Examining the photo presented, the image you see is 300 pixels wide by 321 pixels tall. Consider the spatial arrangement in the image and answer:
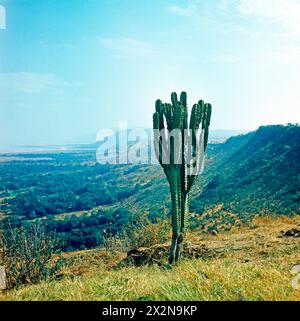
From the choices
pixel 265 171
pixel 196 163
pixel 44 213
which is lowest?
pixel 44 213

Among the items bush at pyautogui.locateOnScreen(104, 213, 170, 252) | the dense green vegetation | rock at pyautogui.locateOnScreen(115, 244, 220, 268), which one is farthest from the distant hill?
rock at pyautogui.locateOnScreen(115, 244, 220, 268)

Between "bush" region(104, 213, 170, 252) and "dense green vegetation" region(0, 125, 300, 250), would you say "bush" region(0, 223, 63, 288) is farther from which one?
"bush" region(104, 213, 170, 252)

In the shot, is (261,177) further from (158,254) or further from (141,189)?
(158,254)

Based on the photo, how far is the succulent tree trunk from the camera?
6352mm

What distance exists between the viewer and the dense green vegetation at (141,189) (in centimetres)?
2112

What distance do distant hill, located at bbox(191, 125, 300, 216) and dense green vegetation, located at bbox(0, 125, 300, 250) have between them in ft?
0.16

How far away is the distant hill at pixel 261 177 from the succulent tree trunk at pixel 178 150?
9.83 metres

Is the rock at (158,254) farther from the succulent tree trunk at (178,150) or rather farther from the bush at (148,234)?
the bush at (148,234)

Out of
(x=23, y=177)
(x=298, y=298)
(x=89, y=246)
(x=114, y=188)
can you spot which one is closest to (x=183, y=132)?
(x=298, y=298)

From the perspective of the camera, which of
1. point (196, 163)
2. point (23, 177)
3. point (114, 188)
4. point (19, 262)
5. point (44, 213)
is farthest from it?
point (23, 177)

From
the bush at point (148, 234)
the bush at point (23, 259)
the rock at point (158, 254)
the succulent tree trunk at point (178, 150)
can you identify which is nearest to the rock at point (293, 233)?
the rock at point (158, 254)
